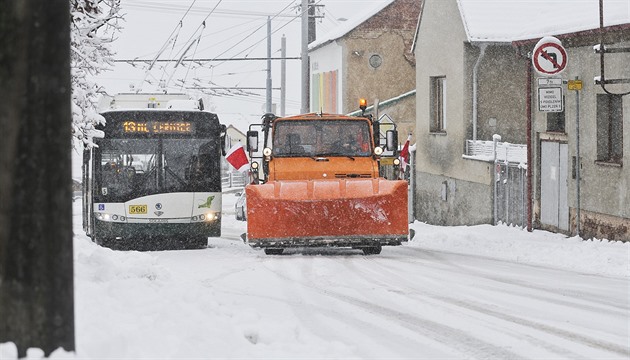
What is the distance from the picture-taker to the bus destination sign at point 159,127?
21.8 metres

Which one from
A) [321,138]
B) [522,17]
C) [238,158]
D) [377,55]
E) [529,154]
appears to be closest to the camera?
[321,138]

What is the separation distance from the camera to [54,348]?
18.7 ft

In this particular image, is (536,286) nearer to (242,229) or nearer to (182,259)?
(182,259)

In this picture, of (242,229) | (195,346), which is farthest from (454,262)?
→ (242,229)

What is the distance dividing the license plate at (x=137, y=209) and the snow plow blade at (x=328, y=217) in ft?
17.1

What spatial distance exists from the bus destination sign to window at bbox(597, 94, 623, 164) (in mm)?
7722

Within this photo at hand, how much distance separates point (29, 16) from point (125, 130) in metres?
16.3

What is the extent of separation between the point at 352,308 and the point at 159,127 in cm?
1207

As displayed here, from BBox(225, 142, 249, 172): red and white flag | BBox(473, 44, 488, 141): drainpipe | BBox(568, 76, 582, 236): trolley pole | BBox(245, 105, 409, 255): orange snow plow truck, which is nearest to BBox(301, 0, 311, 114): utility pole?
BBox(225, 142, 249, 172): red and white flag

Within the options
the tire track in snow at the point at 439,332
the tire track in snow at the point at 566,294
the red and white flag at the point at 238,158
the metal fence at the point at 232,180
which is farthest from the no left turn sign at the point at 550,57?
the metal fence at the point at 232,180

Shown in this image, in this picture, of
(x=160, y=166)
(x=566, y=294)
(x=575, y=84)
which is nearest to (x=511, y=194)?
(x=575, y=84)

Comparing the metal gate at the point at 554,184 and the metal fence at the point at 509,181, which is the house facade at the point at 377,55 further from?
the metal gate at the point at 554,184

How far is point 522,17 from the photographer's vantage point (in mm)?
30891

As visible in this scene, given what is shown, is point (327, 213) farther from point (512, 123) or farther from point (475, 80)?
point (512, 123)
